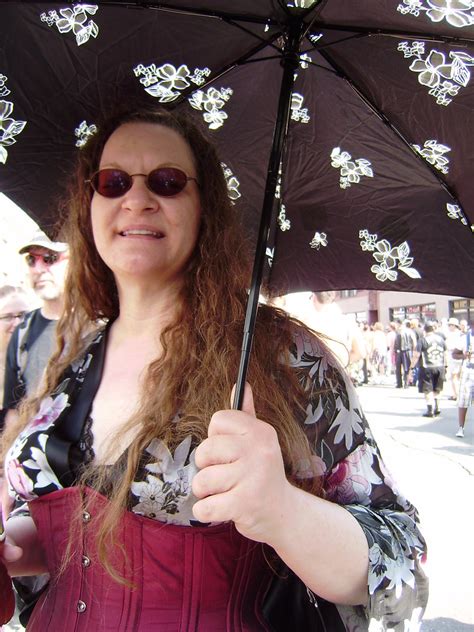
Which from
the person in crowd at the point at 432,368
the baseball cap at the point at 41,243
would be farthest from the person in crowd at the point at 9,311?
the person in crowd at the point at 432,368

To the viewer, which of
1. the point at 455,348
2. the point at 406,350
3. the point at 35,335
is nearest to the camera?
the point at 35,335

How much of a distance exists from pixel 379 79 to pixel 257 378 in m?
0.91

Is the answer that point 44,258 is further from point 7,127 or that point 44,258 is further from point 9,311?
point 7,127

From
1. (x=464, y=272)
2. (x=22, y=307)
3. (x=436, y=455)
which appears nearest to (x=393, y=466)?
(x=436, y=455)

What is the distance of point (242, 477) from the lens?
97 cm

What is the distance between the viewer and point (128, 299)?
164cm

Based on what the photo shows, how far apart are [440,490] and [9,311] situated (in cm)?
444

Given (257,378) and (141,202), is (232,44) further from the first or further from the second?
(257,378)

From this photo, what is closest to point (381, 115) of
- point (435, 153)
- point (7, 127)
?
point (435, 153)

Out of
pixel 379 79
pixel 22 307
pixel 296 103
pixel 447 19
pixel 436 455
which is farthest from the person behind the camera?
pixel 436 455

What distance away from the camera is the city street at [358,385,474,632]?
3.62 metres

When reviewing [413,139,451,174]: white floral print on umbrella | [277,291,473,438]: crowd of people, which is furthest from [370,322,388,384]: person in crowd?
[413,139,451,174]: white floral print on umbrella

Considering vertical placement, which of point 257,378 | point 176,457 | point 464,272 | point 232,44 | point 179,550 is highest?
point 232,44

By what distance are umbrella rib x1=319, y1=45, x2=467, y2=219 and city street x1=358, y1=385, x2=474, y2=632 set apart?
2730 mm
